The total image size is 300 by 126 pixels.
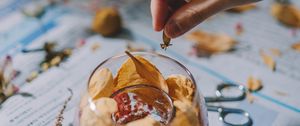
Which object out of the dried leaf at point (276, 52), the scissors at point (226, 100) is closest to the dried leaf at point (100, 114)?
the scissors at point (226, 100)

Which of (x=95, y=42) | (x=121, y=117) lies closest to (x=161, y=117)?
(x=121, y=117)

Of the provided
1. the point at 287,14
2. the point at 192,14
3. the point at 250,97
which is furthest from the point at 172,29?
the point at 287,14

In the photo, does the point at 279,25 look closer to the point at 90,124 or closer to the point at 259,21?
the point at 259,21

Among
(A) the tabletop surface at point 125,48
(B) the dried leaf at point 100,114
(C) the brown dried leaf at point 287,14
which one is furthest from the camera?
(C) the brown dried leaf at point 287,14

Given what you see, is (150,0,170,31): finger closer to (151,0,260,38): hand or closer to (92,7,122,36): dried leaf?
(151,0,260,38): hand

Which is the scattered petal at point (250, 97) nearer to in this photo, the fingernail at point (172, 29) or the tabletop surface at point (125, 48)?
the tabletop surface at point (125, 48)

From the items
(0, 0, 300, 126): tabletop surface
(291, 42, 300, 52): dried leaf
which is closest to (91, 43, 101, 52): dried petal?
(0, 0, 300, 126): tabletop surface
